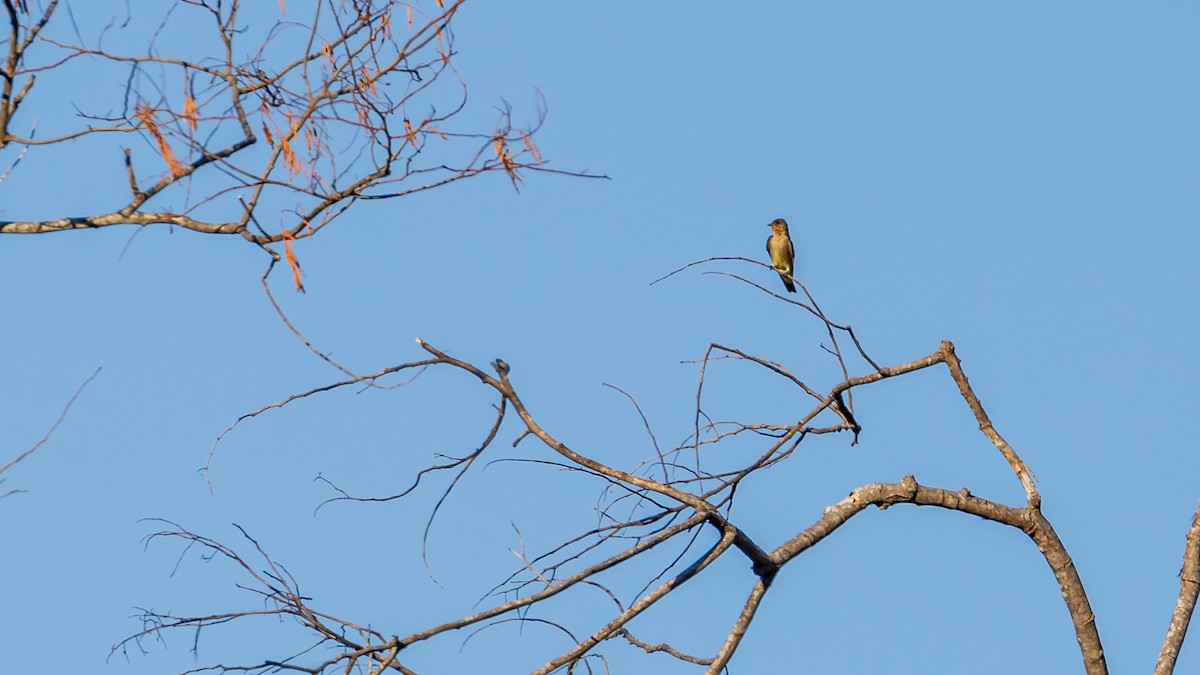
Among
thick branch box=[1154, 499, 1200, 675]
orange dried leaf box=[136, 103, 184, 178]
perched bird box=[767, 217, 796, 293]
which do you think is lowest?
thick branch box=[1154, 499, 1200, 675]

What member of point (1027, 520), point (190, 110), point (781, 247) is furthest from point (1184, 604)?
point (781, 247)

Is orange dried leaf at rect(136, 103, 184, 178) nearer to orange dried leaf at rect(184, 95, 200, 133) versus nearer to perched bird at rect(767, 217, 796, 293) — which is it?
orange dried leaf at rect(184, 95, 200, 133)

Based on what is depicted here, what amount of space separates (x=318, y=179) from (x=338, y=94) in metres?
0.34

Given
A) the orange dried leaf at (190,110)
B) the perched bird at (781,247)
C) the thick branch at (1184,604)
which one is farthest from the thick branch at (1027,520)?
the perched bird at (781,247)

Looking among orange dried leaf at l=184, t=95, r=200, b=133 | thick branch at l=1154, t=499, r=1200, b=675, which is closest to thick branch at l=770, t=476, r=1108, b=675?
thick branch at l=1154, t=499, r=1200, b=675

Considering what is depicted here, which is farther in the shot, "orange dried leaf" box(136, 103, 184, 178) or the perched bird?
the perched bird

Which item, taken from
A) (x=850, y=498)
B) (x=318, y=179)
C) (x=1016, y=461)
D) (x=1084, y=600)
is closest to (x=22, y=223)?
(x=318, y=179)

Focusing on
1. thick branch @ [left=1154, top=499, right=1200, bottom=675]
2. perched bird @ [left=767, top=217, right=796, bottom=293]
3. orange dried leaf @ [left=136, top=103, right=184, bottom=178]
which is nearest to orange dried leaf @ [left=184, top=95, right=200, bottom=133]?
orange dried leaf @ [left=136, top=103, right=184, bottom=178]

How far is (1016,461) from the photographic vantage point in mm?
4930

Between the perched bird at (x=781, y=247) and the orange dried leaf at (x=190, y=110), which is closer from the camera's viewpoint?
the orange dried leaf at (x=190, y=110)

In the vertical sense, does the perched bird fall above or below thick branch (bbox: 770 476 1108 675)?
above

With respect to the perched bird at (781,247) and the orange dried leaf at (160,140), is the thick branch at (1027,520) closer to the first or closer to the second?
the orange dried leaf at (160,140)

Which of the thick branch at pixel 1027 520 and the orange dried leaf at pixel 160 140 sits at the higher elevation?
the orange dried leaf at pixel 160 140

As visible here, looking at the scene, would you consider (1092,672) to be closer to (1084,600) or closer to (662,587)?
(1084,600)
